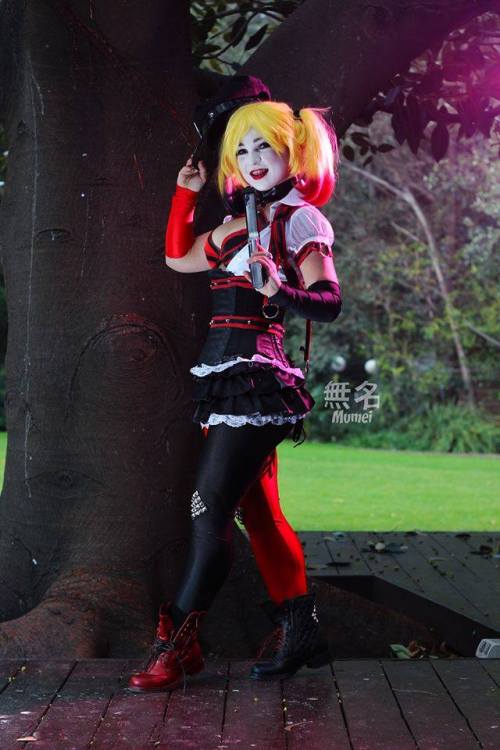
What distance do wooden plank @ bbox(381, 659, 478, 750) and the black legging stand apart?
2.02 feet

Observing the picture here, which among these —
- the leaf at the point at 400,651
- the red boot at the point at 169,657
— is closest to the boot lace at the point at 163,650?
the red boot at the point at 169,657

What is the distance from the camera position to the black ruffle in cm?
369

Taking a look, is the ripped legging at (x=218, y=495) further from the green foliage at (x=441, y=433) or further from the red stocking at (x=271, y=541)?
the green foliage at (x=441, y=433)

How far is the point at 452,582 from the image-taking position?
607 centimetres

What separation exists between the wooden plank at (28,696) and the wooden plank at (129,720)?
18 cm

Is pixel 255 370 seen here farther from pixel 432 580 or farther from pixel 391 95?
pixel 432 580

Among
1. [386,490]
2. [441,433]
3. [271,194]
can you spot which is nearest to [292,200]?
[271,194]

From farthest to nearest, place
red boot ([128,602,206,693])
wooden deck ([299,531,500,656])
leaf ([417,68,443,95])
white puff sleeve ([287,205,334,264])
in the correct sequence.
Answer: leaf ([417,68,443,95])
wooden deck ([299,531,500,656])
white puff sleeve ([287,205,334,264])
red boot ([128,602,206,693])

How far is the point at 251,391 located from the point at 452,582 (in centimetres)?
272

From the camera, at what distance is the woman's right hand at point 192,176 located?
3902 mm

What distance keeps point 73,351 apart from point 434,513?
6.61 m

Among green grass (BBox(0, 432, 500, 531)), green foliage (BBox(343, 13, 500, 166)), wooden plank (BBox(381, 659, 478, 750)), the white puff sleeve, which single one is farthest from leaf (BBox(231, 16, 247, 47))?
green grass (BBox(0, 432, 500, 531))

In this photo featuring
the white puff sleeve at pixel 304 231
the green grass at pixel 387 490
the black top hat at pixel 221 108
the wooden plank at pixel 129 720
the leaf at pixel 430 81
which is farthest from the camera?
the green grass at pixel 387 490

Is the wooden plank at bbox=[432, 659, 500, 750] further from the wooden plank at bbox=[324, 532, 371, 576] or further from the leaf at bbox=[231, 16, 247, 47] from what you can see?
the leaf at bbox=[231, 16, 247, 47]
